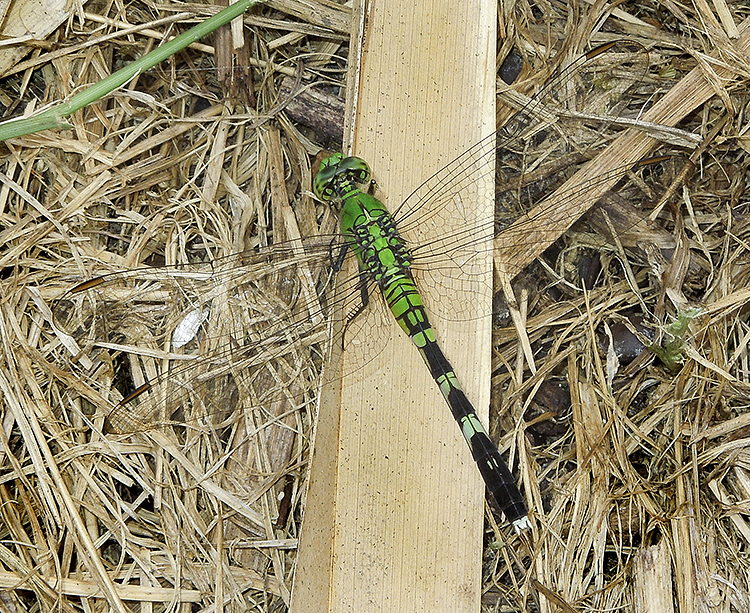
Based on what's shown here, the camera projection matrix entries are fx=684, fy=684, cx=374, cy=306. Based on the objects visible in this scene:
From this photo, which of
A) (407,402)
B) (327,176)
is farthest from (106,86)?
(407,402)

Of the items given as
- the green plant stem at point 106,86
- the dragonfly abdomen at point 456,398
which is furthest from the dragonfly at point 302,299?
the green plant stem at point 106,86

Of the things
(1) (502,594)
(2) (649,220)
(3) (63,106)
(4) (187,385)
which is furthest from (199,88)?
(1) (502,594)

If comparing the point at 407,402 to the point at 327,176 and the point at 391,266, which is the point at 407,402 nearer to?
the point at 391,266

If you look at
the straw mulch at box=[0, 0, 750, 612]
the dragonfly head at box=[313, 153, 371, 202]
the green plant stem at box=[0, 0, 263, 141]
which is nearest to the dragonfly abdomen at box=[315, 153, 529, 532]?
the dragonfly head at box=[313, 153, 371, 202]

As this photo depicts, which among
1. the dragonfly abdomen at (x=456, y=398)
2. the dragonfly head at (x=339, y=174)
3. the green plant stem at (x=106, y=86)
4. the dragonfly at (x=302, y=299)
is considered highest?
the green plant stem at (x=106, y=86)

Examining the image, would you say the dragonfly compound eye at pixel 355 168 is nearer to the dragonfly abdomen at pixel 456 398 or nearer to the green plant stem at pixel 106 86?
the dragonfly abdomen at pixel 456 398

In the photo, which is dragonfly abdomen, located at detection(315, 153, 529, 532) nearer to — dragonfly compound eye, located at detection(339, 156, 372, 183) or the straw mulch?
dragonfly compound eye, located at detection(339, 156, 372, 183)

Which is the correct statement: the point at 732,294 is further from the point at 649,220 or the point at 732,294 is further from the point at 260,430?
the point at 260,430

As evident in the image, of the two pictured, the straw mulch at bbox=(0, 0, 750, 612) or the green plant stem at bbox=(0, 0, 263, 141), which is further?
the straw mulch at bbox=(0, 0, 750, 612)
